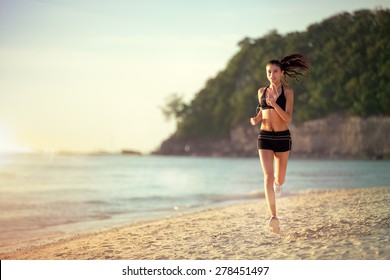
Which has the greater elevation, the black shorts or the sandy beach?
the black shorts

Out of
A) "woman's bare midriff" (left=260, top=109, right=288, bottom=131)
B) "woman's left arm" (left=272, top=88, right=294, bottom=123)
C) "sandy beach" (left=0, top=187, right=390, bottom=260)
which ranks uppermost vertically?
"woman's left arm" (left=272, top=88, right=294, bottom=123)

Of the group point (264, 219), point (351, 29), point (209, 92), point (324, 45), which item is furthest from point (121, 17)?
point (209, 92)

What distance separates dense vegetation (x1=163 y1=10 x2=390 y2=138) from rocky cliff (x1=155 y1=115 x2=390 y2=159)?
44cm

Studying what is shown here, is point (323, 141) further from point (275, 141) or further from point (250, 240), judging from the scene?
point (275, 141)

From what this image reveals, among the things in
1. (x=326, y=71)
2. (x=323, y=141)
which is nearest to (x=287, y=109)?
(x=326, y=71)

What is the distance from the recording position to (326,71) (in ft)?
54.9

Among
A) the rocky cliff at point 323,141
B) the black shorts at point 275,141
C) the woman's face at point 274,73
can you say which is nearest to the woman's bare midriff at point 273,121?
the black shorts at point 275,141

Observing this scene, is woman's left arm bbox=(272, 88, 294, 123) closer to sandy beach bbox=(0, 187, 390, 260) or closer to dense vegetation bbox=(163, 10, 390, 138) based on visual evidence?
sandy beach bbox=(0, 187, 390, 260)

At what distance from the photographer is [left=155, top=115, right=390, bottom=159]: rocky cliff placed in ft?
44.7

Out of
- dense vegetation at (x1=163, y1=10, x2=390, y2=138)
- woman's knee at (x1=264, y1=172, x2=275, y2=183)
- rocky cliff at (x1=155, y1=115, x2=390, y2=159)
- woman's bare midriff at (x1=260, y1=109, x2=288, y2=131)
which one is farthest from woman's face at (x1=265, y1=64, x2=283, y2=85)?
rocky cliff at (x1=155, y1=115, x2=390, y2=159)

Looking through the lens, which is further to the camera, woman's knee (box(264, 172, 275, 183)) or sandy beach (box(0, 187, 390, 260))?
woman's knee (box(264, 172, 275, 183))

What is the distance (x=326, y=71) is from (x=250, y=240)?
14317 millimetres
